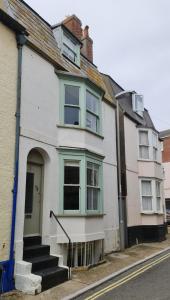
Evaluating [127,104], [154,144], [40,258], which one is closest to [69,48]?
[127,104]

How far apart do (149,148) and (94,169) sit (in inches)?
311

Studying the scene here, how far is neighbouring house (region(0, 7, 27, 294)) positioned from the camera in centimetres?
805

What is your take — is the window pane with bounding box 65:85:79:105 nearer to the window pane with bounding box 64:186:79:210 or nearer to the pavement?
the window pane with bounding box 64:186:79:210

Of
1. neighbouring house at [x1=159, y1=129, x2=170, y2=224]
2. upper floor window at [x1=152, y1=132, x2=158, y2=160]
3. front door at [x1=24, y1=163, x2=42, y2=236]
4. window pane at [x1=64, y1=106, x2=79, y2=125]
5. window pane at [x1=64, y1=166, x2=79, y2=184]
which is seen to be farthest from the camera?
neighbouring house at [x1=159, y1=129, x2=170, y2=224]

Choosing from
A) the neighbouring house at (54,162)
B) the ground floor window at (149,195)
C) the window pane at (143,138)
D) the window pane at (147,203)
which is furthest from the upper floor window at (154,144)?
the neighbouring house at (54,162)

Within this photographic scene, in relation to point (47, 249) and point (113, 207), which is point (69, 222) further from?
point (113, 207)

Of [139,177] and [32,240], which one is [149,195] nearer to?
[139,177]

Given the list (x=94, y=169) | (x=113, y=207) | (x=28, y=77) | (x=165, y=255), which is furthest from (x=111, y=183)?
(x=28, y=77)

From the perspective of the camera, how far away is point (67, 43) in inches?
539

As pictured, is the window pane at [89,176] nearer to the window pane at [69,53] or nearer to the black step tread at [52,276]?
the black step tread at [52,276]

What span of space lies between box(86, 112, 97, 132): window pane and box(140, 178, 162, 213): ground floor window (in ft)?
23.6

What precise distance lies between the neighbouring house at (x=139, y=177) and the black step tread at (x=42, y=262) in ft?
23.5

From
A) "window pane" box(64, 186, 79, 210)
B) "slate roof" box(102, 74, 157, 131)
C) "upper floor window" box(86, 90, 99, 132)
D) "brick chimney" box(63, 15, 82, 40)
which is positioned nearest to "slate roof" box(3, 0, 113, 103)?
"upper floor window" box(86, 90, 99, 132)

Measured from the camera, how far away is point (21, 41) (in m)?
9.63
